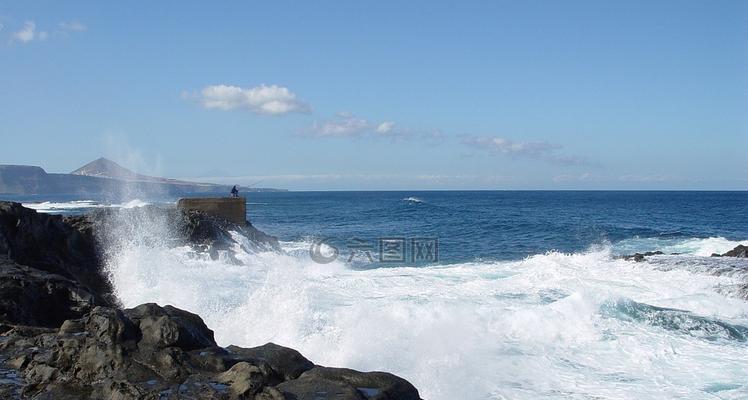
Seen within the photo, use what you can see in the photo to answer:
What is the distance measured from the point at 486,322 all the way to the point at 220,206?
17771mm

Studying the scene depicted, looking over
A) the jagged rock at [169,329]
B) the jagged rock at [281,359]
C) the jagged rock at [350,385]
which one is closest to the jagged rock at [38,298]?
the jagged rock at [169,329]

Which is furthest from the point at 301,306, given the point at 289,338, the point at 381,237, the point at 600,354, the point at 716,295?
the point at 381,237

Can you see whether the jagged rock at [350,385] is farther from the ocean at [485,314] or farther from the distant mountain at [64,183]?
the distant mountain at [64,183]

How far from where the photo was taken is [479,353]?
11.0 m

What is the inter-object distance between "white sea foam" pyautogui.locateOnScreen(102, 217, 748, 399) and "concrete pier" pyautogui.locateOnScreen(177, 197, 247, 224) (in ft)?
23.3

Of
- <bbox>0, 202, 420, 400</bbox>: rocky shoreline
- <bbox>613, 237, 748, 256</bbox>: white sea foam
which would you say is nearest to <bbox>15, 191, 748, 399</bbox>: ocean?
<bbox>613, 237, 748, 256</bbox>: white sea foam

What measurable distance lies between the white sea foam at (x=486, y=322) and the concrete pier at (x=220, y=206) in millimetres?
7093

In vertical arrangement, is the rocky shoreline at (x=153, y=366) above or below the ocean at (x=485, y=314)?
above

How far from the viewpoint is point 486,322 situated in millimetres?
12930

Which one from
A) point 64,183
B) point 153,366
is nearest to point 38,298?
point 153,366

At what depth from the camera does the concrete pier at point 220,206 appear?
1082 inches

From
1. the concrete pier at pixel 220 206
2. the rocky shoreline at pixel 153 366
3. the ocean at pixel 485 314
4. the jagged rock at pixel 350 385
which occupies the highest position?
the concrete pier at pixel 220 206

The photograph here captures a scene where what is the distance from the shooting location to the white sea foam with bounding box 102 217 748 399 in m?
9.66

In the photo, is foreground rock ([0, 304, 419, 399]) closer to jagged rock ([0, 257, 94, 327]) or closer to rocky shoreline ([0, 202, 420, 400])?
rocky shoreline ([0, 202, 420, 400])
